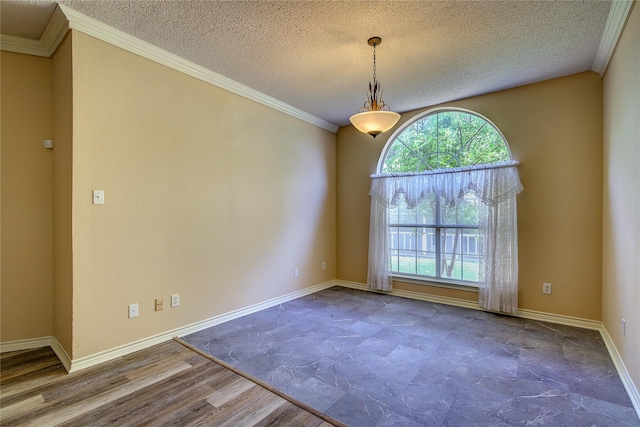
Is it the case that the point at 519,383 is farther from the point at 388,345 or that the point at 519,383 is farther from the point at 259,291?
the point at 259,291

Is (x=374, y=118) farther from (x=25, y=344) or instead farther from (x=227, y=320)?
(x=25, y=344)

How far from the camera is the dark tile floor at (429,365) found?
189 cm

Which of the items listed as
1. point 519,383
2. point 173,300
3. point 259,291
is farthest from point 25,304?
point 519,383

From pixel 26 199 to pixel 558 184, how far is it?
5321mm

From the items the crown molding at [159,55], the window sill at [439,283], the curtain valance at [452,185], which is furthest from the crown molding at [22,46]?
the window sill at [439,283]

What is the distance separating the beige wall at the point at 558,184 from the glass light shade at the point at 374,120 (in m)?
1.98

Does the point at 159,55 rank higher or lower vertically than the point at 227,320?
higher

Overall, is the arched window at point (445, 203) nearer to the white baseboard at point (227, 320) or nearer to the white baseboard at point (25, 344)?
the white baseboard at point (227, 320)

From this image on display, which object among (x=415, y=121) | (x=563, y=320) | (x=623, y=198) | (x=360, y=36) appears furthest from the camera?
(x=415, y=121)

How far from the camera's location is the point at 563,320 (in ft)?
11.0

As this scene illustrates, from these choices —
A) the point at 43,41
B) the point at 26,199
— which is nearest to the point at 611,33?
the point at 43,41

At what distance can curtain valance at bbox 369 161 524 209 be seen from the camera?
362 centimetres

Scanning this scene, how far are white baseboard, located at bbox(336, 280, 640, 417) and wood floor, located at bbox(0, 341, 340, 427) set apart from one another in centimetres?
204

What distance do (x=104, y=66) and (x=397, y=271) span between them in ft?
13.8
